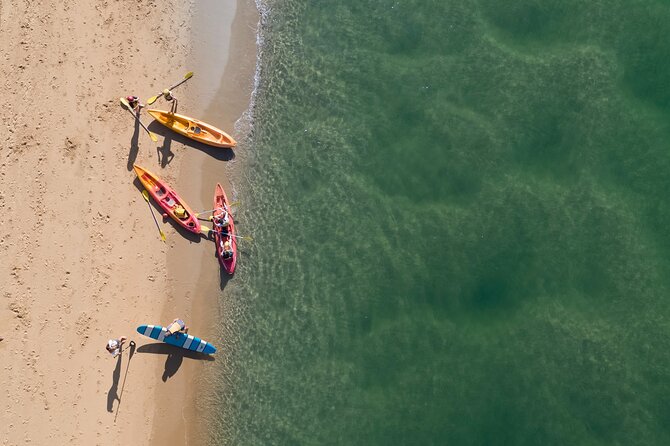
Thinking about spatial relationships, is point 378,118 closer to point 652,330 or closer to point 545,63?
point 545,63

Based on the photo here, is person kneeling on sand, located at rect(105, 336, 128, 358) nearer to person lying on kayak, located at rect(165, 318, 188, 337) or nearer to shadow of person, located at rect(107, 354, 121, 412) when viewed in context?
shadow of person, located at rect(107, 354, 121, 412)

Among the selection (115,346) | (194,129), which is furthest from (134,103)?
(115,346)

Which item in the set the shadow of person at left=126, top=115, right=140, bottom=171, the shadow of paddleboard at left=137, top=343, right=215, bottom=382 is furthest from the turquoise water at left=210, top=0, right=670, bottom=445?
the shadow of person at left=126, top=115, right=140, bottom=171

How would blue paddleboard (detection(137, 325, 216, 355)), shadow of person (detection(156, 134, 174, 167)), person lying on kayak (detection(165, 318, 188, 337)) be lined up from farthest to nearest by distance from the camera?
shadow of person (detection(156, 134, 174, 167)) → blue paddleboard (detection(137, 325, 216, 355)) → person lying on kayak (detection(165, 318, 188, 337))

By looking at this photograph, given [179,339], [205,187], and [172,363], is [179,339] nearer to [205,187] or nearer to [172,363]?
[172,363]

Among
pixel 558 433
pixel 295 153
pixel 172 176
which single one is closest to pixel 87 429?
pixel 172 176

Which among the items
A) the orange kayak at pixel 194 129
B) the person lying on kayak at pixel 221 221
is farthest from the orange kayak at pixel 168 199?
the orange kayak at pixel 194 129

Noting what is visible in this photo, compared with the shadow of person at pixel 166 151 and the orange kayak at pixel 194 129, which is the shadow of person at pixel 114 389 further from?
the orange kayak at pixel 194 129
